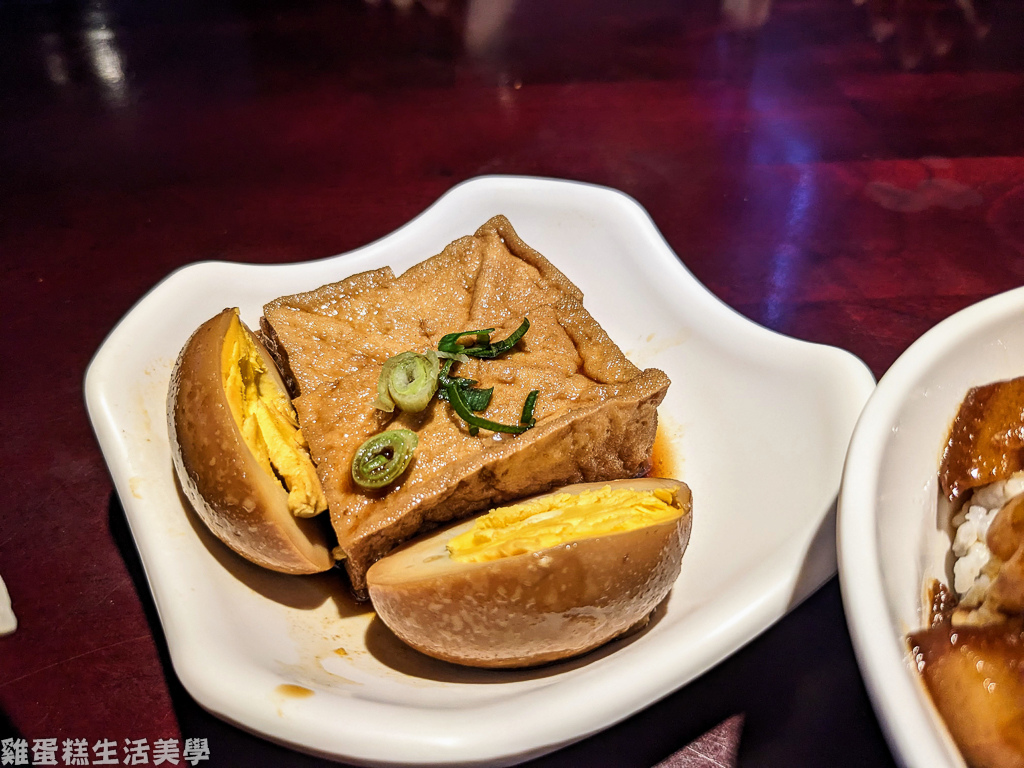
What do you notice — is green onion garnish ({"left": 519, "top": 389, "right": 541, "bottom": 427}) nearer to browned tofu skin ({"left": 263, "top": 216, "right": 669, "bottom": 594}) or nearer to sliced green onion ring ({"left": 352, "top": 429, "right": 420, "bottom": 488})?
browned tofu skin ({"left": 263, "top": 216, "right": 669, "bottom": 594})

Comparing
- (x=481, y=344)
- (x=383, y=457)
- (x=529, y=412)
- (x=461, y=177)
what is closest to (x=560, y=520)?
(x=529, y=412)

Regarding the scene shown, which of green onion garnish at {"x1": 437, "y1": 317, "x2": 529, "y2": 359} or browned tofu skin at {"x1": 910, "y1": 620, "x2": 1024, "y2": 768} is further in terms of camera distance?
green onion garnish at {"x1": 437, "y1": 317, "x2": 529, "y2": 359}

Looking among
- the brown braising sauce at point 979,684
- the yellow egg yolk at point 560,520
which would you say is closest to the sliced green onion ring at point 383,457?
the yellow egg yolk at point 560,520

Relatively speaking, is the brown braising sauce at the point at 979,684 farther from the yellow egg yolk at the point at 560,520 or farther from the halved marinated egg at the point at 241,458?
the halved marinated egg at the point at 241,458

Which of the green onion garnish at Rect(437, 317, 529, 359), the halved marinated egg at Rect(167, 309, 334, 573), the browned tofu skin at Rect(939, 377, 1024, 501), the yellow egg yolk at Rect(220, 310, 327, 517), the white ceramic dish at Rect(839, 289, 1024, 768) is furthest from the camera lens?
the green onion garnish at Rect(437, 317, 529, 359)

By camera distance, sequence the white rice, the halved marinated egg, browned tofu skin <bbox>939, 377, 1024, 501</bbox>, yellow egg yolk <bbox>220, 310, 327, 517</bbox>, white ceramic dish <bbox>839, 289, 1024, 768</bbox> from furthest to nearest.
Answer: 1. yellow egg yolk <bbox>220, 310, 327, 517</bbox>
2. the halved marinated egg
3. browned tofu skin <bbox>939, 377, 1024, 501</bbox>
4. the white rice
5. white ceramic dish <bbox>839, 289, 1024, 768</bbox>

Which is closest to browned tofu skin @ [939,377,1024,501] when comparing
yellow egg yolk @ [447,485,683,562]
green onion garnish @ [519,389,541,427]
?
yellow egg yolk @ [447,485,683,562]
